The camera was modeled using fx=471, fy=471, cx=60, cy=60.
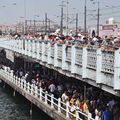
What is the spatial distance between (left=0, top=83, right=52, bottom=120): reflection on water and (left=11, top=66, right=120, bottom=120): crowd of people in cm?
191

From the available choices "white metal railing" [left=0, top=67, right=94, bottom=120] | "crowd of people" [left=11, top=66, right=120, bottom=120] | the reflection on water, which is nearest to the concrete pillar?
"crowd of people" [left=11, top=66, right=120, bottom=120]

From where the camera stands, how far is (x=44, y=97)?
88.6 ft

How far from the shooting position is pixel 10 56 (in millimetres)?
53906

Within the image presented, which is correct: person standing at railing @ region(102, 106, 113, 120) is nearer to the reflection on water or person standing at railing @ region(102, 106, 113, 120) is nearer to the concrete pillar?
the concrete pillar

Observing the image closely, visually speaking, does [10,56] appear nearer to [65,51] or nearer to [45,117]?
[45,117]

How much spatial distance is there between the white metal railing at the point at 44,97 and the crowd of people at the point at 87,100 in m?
0.27

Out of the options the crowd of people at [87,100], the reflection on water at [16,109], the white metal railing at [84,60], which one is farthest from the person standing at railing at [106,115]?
the reflection on water at [16,109]

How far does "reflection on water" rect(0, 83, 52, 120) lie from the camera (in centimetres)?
2997

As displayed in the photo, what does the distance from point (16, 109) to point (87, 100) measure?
13.7 metres

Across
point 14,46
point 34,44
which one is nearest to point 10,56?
point 14,46

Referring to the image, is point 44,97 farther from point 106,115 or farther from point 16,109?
point 106,115

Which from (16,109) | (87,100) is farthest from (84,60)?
(16,109)

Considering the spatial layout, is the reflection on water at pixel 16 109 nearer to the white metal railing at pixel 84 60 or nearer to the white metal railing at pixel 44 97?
the white metal railing at pixel 44 97

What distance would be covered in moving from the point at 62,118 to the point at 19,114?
10.0 m
